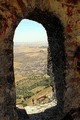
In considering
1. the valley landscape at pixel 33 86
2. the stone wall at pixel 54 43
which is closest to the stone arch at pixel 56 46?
the stone wall at pixel 54 43

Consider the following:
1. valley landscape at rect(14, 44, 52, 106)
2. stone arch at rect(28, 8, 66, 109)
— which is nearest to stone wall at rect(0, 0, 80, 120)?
stone arch at rect(28, 8, 66, 109)

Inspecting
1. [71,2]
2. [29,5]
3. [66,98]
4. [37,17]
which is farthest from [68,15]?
[66,98]

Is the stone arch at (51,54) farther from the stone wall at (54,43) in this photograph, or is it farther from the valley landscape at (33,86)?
the valley landscape at (33,86)

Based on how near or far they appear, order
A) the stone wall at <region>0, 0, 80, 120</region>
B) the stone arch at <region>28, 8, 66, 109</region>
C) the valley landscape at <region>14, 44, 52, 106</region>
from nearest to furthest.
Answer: the stone wall at <region>0, 0, 80, 120</region>
the stone arch at <region>28, 8, 66, 109</region>
the valley landscape at <region>14, 44, 52, 106</region>

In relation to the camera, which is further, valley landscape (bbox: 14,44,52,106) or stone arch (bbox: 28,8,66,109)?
valley landscape (bbox: 14,44,52,106)

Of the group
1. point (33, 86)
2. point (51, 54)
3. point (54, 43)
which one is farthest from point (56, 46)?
point (33, 86)

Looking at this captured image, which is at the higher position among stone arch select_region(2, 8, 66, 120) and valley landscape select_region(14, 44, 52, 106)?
stone arch select_region(2, 8, 66, 120)

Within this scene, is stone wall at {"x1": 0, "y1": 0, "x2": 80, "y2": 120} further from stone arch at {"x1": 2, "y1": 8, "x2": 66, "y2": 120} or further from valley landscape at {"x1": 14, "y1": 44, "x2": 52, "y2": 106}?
valley landscape at {"x1": 14, "y1": 44, "x2": 52, "y2": 106}

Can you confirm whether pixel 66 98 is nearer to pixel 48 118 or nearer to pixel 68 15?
pixel 48 118

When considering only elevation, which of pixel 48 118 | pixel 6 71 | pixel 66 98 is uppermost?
pixel 6 71
